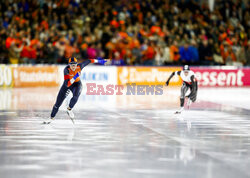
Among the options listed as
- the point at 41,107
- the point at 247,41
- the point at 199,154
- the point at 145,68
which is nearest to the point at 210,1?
the point at 247,41

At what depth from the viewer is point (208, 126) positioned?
14.2 m

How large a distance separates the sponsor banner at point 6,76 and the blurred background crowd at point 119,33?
0.49 m

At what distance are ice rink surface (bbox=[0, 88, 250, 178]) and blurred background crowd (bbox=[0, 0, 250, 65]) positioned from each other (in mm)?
6322

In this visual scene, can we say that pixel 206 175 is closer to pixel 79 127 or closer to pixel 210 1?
pixel 79 127

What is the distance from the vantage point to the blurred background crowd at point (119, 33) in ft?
87.4

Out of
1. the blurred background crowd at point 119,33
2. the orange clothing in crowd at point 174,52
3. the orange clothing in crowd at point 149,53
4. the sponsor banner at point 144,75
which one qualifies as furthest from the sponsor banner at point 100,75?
the orange clothing in crowd at point 174,52

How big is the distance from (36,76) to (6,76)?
167 centimetres

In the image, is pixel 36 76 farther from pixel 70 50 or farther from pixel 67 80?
pixel 67 80

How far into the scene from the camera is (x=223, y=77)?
103 feet

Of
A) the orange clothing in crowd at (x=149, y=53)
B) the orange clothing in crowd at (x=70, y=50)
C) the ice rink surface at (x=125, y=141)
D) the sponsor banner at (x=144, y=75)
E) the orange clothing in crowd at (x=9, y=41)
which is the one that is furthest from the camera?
the sponsor banner at (x=144, y=75)

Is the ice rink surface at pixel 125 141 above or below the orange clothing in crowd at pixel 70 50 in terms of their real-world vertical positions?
below

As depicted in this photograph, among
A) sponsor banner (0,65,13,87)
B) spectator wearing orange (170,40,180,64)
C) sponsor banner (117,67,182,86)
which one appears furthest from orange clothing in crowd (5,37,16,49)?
spectator wearing orange (170,40,180,64)

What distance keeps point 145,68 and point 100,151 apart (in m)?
20.2

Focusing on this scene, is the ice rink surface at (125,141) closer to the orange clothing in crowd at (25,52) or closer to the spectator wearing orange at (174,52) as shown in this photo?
the orange clothing in crowd at (25,52)
